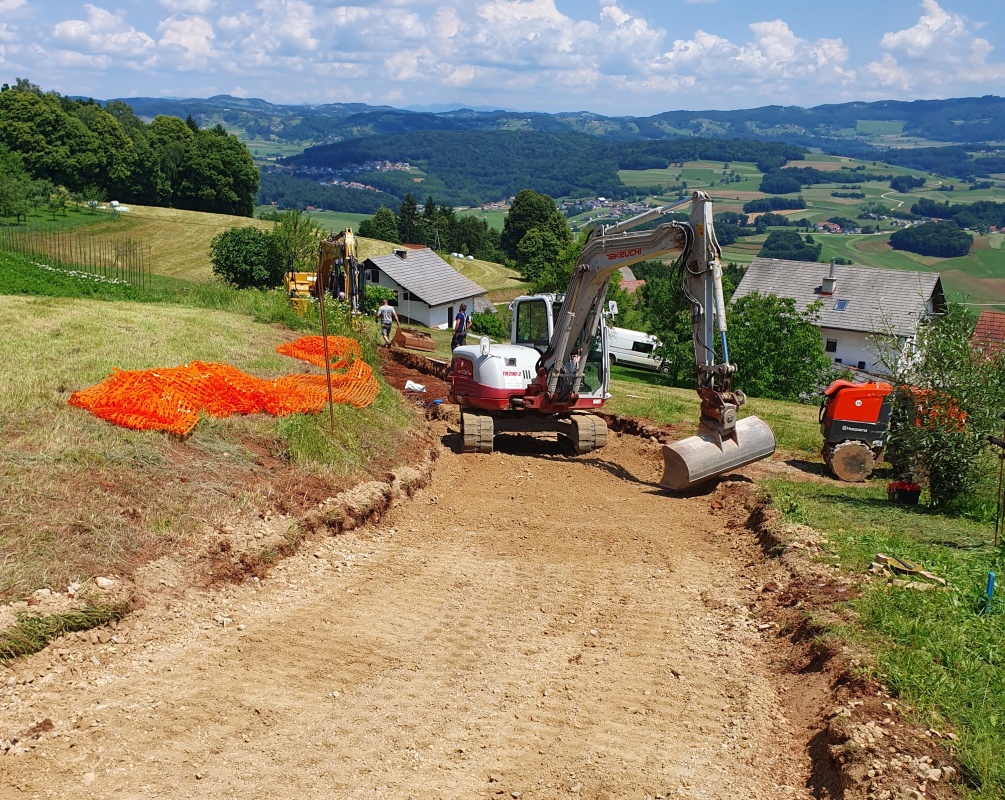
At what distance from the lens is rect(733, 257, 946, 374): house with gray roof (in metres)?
50.7

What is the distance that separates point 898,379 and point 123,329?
13.8 metres

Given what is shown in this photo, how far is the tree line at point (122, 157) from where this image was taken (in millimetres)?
83375

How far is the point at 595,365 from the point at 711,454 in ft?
12.3

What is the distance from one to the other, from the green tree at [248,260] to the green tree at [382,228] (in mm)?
58301

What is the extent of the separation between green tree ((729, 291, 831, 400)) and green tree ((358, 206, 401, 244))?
7145 cm

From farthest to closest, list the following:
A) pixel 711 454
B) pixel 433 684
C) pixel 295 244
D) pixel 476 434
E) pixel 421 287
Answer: pixel 421 287
pixel 295 244
pixel 476 434
pixel 711 454
pixel 433 684

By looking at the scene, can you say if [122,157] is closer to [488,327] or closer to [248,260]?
[248,260]

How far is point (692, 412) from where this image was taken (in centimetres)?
2041

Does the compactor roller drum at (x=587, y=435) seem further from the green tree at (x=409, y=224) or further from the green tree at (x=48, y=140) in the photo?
the green tree at (x=409, y=224)

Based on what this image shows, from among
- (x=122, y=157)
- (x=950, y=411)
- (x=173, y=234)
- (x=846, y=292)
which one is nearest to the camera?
(x=950, y=411)

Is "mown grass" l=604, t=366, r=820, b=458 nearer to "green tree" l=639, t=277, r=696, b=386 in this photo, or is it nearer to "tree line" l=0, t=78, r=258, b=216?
"green tree" l=639, t=277, r=696, b=386

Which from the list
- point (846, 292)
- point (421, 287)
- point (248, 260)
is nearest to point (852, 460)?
point (248, 260)

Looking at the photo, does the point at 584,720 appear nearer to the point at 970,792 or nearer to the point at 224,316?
the point at 970,792

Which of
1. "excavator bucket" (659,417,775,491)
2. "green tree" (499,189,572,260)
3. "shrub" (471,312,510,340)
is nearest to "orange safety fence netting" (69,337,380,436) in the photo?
"excavator bucket" (659,417,775,491)
